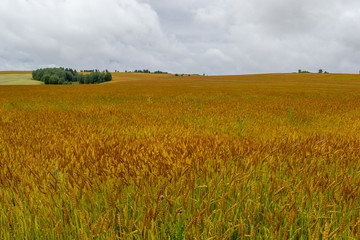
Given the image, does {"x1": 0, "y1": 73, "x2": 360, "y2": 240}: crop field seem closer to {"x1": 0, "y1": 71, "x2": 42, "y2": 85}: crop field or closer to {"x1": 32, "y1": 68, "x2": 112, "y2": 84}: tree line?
{"x1": 0, "y1": 71, "x2": 42, "y2": 85}: crop field

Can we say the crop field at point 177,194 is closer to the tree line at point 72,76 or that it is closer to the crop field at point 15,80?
the crop field at point 15,80

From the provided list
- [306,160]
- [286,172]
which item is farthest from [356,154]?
[286,172]

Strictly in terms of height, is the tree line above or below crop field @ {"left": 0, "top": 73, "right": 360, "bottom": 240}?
above

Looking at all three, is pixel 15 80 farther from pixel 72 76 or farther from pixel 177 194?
pixel 177 194

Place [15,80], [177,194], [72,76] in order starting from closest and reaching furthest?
[177,194] < [15,80] < [72,76]

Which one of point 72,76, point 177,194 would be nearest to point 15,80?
point 72,76

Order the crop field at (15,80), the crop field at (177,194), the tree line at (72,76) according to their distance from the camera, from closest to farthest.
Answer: the crop field at (177,194) < the crop field at (15,80) < the tree line at (72,76)

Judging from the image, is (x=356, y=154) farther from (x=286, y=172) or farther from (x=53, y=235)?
(x=53, y=235)

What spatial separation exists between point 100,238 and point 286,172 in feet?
5.14

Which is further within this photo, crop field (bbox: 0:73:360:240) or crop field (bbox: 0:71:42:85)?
crop field (bbox: 0:71:42:85)

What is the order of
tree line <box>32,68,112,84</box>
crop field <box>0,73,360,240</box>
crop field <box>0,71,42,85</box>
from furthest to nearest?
1. tree line <box>32,68,112,84</box>
2. crop field <box>0,71,42,85</box>
3. crop field <box>0,73,360,240</box>

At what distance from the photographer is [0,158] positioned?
8.03 ft

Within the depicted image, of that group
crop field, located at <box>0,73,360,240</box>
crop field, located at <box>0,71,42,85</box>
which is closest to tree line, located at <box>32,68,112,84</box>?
crop field, located at <box>0,71,42,85</box>

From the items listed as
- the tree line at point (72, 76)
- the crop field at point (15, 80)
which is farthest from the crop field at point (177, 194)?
the tree line at point (72, 76)
